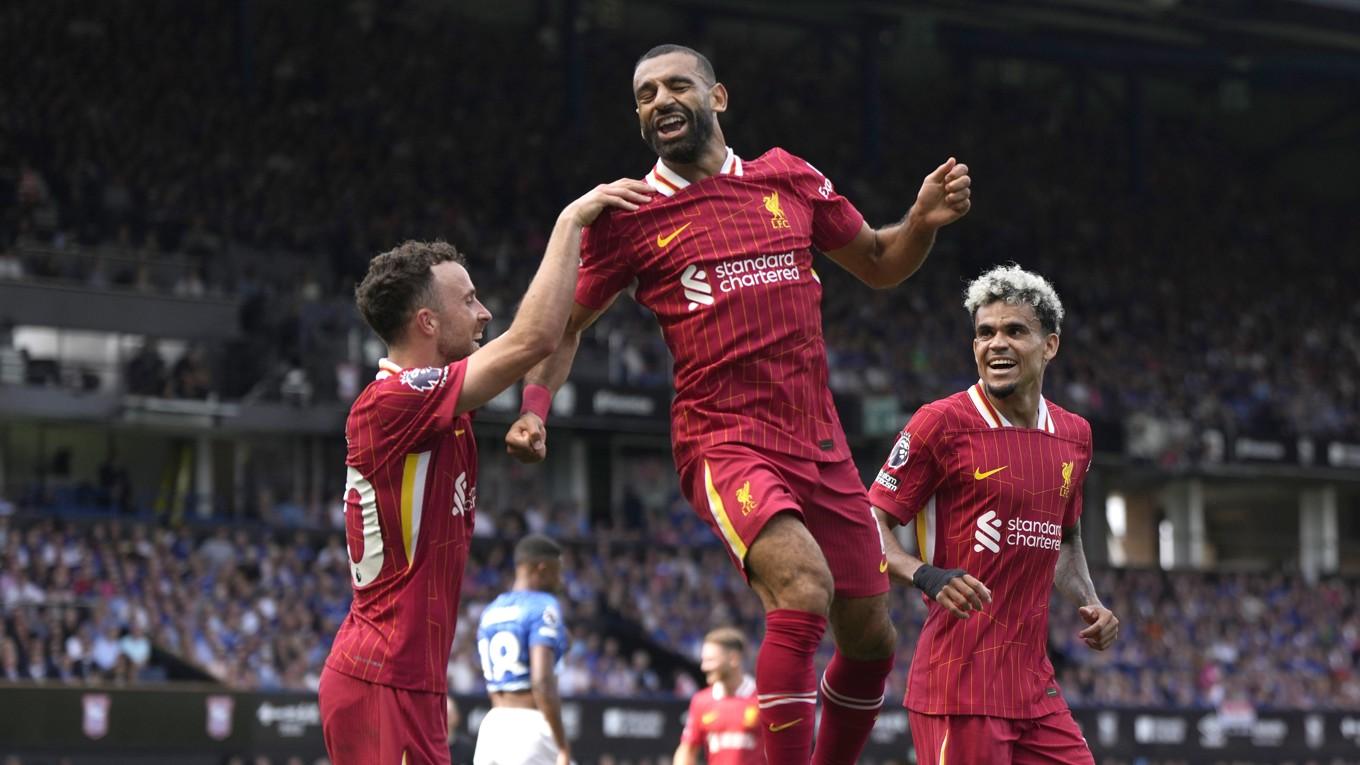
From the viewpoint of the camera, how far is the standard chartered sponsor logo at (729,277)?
680 cm

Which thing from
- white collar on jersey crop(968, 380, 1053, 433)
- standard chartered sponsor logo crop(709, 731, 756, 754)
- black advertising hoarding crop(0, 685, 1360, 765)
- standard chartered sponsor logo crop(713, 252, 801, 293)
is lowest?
black advertising hoarding crop(0, 685, 1360, 765)

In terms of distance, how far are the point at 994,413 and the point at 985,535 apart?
507 mm

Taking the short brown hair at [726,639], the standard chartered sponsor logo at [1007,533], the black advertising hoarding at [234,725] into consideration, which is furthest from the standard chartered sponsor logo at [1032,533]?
the black advertising hoarding at [234,725]

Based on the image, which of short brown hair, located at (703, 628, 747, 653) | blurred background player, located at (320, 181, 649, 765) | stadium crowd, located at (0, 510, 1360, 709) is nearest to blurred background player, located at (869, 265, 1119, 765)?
blurred background player, located at (320, 181, 649, 765)

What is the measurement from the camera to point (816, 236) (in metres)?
7.35

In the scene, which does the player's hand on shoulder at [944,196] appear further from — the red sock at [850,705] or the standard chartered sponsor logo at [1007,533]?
the red sock at [850,705]

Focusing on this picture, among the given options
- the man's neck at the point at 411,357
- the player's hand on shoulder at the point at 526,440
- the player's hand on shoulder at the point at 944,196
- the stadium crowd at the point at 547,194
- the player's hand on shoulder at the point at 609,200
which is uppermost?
the stadium crowd at the point at 547,194

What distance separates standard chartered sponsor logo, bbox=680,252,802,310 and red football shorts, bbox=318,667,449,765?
167cm

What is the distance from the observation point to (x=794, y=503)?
21.7ft

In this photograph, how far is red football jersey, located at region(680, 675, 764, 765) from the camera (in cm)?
1136

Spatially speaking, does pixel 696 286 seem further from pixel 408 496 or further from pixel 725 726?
pixel 725 726

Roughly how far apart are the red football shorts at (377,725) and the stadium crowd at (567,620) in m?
14.0

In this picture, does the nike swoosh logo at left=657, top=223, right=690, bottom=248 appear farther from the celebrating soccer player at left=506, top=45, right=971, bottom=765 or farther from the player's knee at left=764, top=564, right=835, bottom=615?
the player's knee at left=764, top=564, right=835, bottom=615

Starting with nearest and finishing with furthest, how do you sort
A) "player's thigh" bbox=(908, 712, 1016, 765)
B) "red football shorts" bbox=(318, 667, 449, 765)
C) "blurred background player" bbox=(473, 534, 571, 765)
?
"red football shorts" bbox=(318, 667, 449, 765)
"player's thigh" bbox=(908, 712, 1016, 765)
"blurred background player" bbox=(473, 534, 571, 765)
